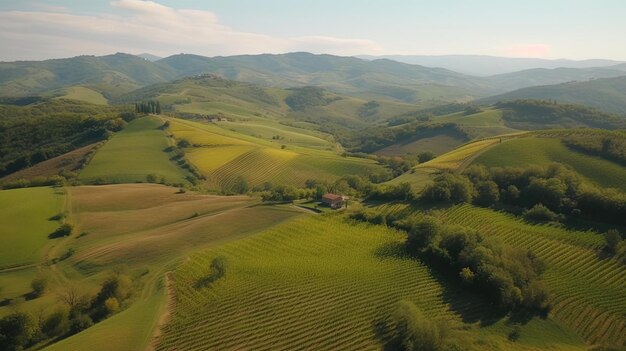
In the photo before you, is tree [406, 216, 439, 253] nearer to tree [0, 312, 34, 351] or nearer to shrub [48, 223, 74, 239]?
tree [0, 312, 34, 351]

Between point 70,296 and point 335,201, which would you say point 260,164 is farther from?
point 70,296

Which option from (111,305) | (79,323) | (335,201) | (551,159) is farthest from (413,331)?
(551,159)

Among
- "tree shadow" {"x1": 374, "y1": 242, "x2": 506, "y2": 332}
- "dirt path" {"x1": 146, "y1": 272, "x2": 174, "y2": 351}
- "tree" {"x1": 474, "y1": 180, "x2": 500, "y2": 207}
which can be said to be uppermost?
"tree" {"x1": 474, "y1": 180, "x2": 500, "y2": 207}

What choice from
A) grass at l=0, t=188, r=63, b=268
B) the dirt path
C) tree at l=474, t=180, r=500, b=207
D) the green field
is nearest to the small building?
the green field

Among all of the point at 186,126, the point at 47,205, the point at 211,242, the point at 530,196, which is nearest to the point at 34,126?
the point at 186,126

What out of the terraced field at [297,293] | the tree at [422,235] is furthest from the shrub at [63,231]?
the tree at [422,235]

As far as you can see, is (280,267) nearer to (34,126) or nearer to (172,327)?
(172,327)
